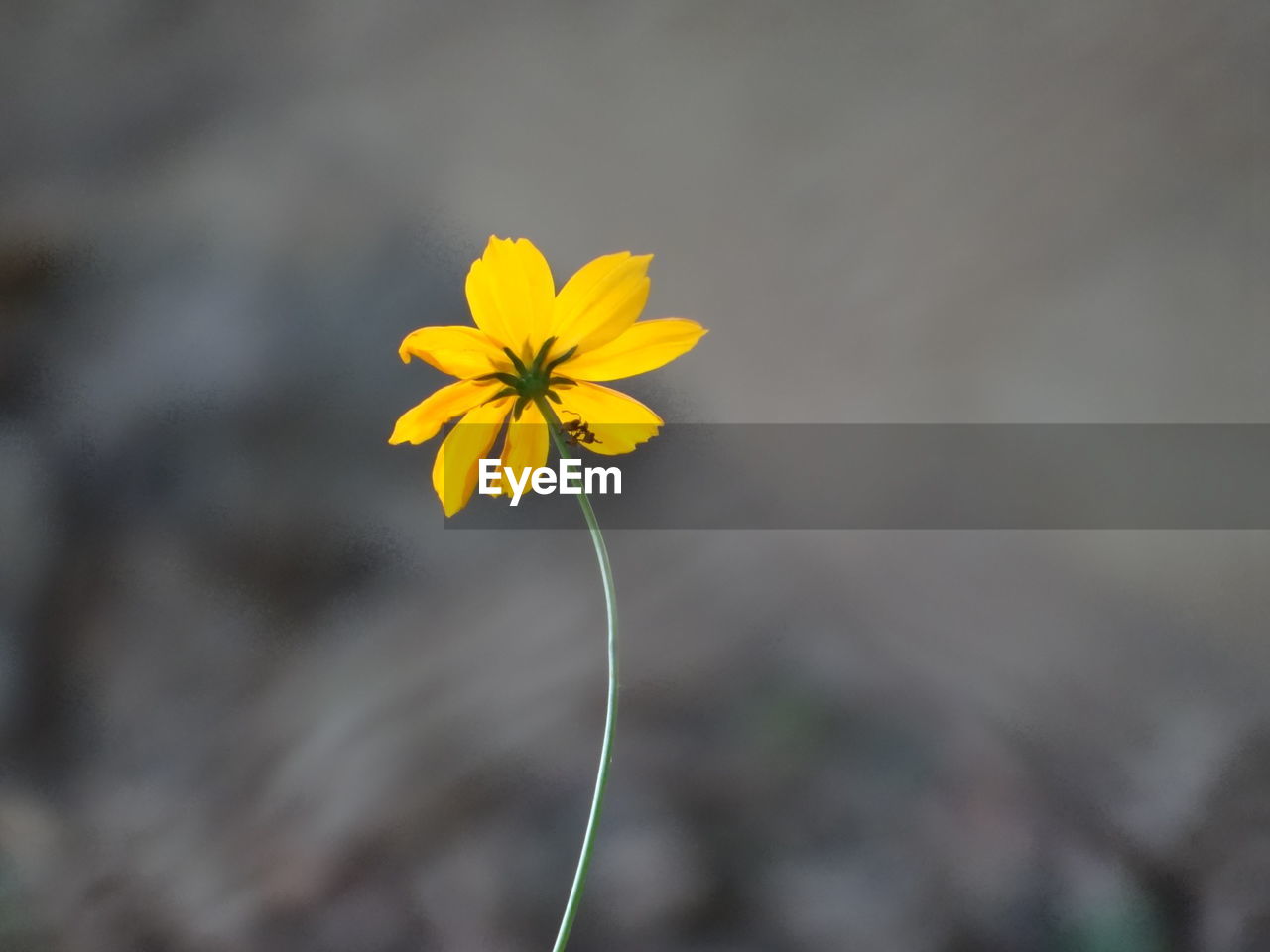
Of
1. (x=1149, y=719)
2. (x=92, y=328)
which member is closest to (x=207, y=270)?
(x=92, y=328)

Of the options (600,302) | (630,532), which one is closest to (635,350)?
(600,302)

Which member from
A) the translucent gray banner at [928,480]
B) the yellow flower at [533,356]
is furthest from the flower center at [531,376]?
the translucent gray banner at [928,480]

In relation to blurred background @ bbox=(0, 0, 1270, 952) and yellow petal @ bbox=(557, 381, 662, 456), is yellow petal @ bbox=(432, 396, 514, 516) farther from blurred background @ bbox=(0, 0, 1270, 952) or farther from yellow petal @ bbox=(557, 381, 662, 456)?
blurred background @ bbox=(0, 0, 1270, 952)

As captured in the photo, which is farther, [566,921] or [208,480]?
[208,480]

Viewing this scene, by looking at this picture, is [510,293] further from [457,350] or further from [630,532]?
[630,532]

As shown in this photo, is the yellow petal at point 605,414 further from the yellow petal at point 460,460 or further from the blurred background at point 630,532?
the blurred background at point 630,532

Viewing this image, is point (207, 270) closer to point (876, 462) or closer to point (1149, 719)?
point (876, 462)
